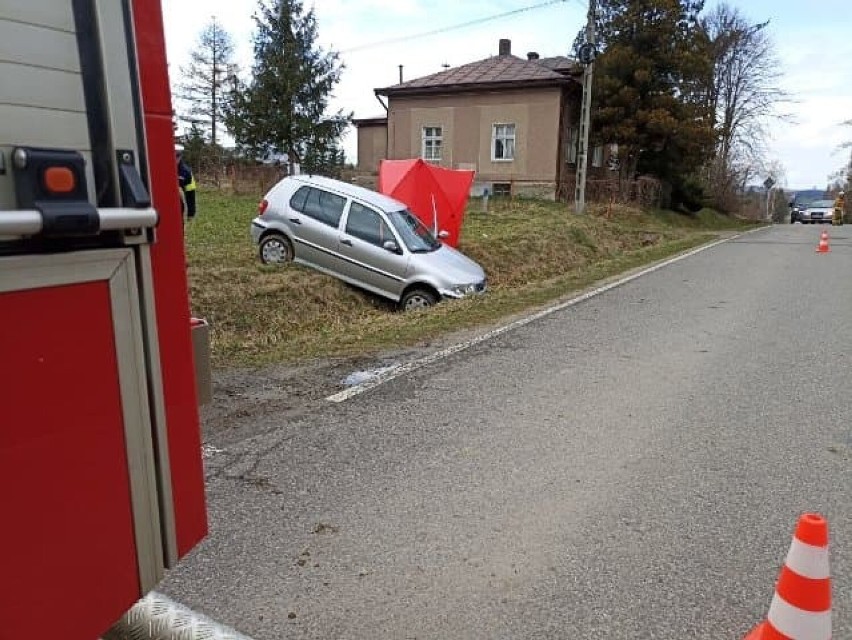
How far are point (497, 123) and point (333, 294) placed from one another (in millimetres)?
23931

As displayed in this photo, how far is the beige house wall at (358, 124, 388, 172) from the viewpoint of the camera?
127 feet

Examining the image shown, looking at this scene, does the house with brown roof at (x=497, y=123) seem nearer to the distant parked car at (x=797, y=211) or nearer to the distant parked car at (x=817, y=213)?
the distant parked car at (x=817, y=213)

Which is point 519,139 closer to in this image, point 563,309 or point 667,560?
point 563,309

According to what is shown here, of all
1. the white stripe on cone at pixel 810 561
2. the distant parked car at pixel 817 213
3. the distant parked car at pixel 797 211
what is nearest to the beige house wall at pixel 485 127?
the distant parked car at pixel 817 213

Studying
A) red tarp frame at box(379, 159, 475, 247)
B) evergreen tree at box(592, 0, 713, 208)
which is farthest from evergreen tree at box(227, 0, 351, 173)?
red tarp frame at box(379, 159, 475, 247)

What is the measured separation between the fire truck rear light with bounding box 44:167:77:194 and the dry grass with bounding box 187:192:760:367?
17.3 ft

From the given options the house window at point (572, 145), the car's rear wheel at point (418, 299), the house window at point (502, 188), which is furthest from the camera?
the house window at point (572, 145)

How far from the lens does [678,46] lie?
1131 inches

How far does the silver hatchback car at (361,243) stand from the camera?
10102mm

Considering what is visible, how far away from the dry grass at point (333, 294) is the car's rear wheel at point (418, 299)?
12.7 inches

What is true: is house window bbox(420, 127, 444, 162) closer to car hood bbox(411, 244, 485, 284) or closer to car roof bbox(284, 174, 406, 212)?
car roof bbox(284, 174, 406, 212)

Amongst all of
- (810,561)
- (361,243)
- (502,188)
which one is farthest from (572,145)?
(810,561)

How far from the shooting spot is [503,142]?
3209 centimetres

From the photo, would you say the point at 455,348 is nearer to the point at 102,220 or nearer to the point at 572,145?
the point at 102,220
